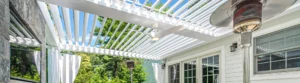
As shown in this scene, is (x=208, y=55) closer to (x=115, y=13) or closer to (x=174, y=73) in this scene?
(x=174, y=73)

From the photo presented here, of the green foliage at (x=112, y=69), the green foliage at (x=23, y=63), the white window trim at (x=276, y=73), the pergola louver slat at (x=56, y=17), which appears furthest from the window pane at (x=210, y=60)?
the green foliage at (x=112, y=69)

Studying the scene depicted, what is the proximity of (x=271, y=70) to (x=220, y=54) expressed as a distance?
1.56 metres

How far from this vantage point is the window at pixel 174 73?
7667 mm

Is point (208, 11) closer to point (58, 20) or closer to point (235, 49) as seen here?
point (235, 49)

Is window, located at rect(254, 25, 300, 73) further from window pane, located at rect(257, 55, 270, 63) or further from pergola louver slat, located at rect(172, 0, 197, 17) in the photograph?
pergola louver slat, located at rect(172, 0, 197, 17)

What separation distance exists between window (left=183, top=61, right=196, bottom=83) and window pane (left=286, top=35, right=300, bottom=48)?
10.4 feet

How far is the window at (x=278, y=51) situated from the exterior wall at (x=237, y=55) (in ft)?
0.33

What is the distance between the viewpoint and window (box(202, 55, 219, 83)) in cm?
556

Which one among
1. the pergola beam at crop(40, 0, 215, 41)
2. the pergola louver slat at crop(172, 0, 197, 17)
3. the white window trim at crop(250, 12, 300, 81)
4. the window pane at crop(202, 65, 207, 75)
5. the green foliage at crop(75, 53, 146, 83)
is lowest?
the green foliage at crop(75, 53, 146, 83)

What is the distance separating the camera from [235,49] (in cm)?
473

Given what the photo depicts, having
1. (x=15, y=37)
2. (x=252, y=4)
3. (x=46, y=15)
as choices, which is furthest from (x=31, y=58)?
(x=252, y=4)

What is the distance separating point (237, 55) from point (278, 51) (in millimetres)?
994

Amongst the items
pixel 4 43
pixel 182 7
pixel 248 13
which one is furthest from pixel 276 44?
pixel 4 43

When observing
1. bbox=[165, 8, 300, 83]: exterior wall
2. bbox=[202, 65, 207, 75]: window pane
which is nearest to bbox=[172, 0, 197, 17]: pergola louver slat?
bbox=[165, 8, 300, 83]: exterior wall
